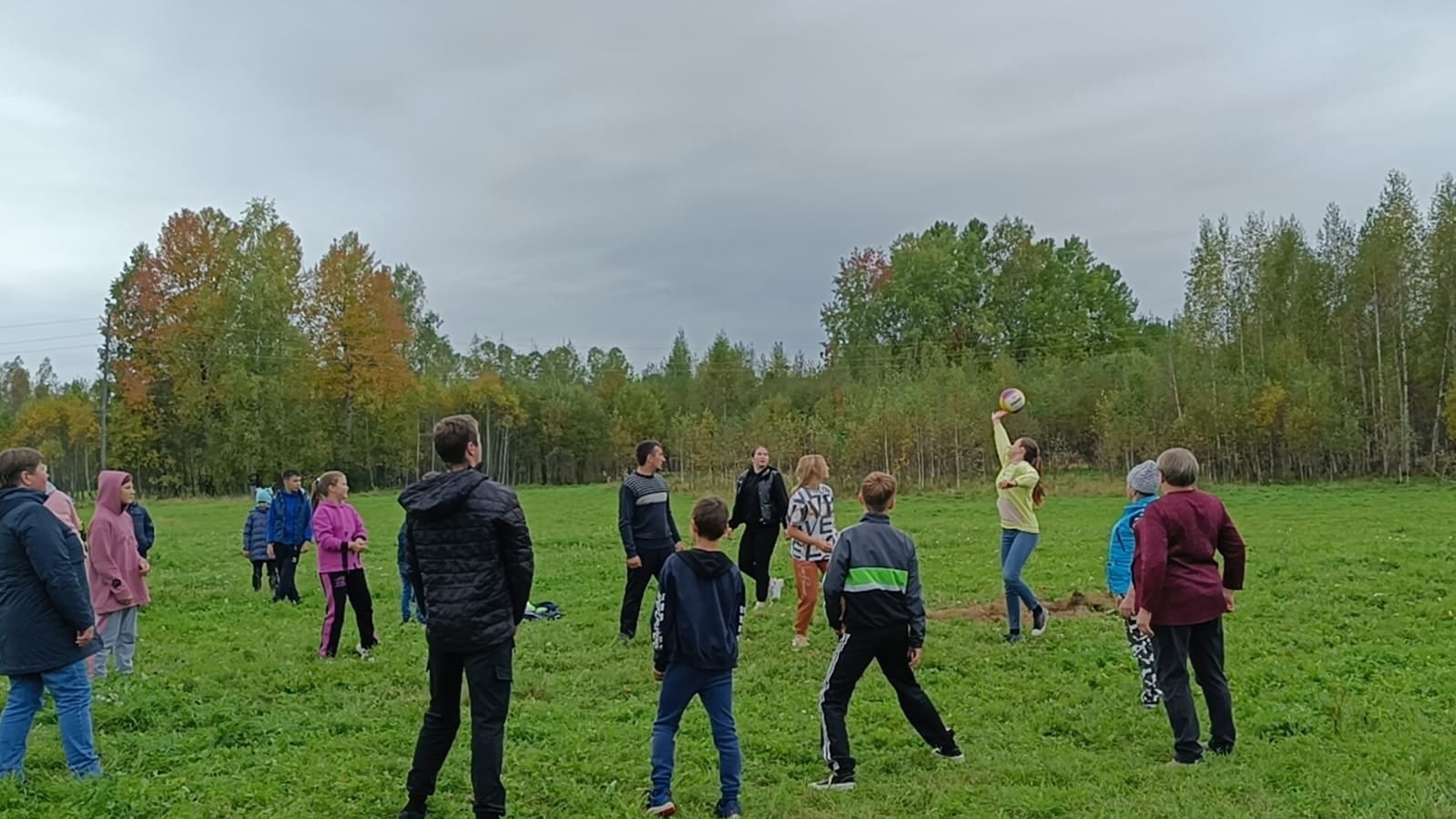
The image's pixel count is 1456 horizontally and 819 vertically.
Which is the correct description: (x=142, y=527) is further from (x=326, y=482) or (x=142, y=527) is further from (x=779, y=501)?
(x=779, y=501)

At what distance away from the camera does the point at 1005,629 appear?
10.7 meters

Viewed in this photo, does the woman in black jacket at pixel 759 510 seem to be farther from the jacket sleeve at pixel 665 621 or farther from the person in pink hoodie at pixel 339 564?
the jacket sleeve at pixel 665 621

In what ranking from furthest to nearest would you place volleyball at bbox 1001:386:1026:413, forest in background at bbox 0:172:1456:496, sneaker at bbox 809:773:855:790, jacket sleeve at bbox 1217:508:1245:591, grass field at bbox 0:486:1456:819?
forest in background at bbox 0:172:1456:496, volleyball at bbox 1001:386:1026:413, jacket sleeve at bbox 1217:508:1245:591, sneaker at bbox 809:773:855:790, grass field at bbox 0:486:1456:819

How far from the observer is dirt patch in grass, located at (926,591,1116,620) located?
11672mm

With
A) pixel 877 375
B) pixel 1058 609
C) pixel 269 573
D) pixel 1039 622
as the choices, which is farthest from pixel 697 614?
pixel 877 375

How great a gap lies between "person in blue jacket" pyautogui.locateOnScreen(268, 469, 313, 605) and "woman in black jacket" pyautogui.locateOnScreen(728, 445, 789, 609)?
628cm

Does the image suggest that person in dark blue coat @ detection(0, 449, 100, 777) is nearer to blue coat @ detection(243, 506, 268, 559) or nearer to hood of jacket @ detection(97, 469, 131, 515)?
hood of jacket @ detection(97, 469, 131, 515)

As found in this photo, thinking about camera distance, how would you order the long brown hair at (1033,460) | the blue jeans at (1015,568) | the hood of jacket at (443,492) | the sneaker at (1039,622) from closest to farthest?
1. the hood of jacket at (443,492)
2. the blue jeans at (1015,568)
3. the long brown hair at (1033,460)
4. the sneaker at (1039,622)

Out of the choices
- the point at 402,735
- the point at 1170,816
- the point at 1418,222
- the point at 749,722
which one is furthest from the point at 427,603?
the point at 1418,222

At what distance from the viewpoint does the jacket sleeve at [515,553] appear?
538cm

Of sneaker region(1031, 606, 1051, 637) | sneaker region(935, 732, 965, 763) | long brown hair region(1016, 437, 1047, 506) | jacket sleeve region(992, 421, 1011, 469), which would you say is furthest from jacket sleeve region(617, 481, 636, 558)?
sneaker region(935, 732, 965, 763)

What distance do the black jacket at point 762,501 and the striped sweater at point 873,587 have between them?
17.1ft

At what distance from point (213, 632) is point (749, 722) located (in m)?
7.59

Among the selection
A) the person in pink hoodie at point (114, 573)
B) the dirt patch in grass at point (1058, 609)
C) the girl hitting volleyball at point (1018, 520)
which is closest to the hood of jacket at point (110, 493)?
the person in pink hoodie at point (114, 573)
